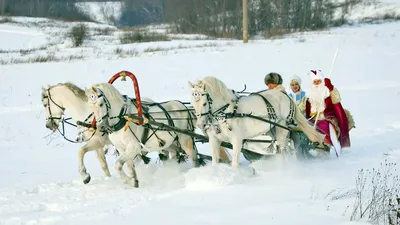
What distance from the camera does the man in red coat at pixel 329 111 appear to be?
8836 millimetres

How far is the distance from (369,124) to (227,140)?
5.92 m

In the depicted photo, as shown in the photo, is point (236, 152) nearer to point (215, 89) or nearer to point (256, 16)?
point (215, 89)

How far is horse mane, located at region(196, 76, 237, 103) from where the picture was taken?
23.2 feet

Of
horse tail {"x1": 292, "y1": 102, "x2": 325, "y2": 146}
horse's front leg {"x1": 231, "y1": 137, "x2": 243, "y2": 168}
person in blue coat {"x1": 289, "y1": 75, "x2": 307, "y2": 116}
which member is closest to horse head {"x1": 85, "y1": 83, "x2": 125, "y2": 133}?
horse's front leg {"x1": 231, "y1": 137, "x2": 243, "y2": 168}

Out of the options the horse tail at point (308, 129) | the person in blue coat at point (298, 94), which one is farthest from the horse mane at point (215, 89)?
the person in blue coat at point (298, 94)

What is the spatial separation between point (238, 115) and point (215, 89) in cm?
49

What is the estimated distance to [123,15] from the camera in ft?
273

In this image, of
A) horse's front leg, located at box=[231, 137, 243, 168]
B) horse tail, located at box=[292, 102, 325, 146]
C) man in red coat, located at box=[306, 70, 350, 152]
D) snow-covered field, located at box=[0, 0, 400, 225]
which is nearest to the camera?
snow-covered field, located at box=[0, 0, 400, 225]

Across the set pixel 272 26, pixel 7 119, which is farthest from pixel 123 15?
pixel 7 119

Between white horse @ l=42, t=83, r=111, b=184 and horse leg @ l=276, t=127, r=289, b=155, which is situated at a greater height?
white horse @ l=42, t=83, r=111, b=184

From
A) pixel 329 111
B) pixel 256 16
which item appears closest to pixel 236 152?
pixel 329 111

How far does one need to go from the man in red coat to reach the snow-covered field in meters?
0.33

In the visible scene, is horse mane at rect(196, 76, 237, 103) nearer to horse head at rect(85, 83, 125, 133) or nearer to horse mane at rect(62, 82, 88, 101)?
horse head at rect(85, 83, 125, 133)

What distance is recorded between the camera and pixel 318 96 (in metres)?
8.95
